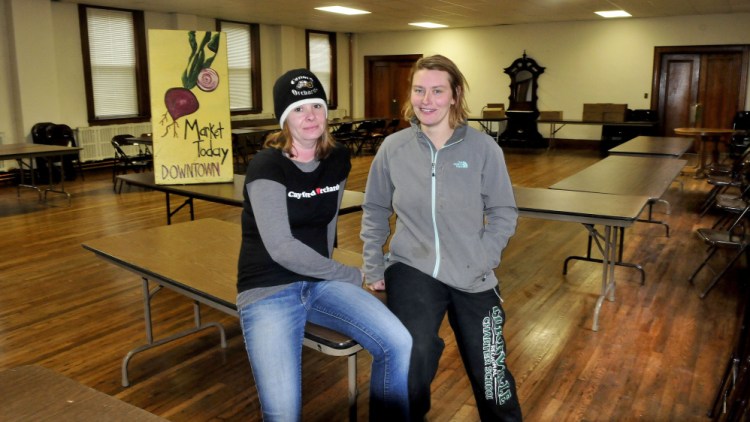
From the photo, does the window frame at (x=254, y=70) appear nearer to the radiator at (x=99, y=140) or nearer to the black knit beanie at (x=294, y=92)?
the radiator at (x=99, y=140)

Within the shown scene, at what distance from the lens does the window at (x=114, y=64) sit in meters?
10.7

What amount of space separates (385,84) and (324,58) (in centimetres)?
179

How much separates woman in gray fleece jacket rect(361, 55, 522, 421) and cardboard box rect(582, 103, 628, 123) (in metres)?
11.8

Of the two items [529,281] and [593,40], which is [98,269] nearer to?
[529,281]

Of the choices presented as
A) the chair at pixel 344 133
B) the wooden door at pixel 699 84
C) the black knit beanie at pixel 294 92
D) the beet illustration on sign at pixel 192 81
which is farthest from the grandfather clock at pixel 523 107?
the black knit beanie at pixel 294 92

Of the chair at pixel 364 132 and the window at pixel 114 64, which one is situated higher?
the window at pixel 114 64

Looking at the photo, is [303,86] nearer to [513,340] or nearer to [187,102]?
[513,340]

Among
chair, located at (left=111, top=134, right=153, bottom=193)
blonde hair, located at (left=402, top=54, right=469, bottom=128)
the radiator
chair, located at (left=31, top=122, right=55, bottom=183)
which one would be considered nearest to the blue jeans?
blonde hair, located at (left=402, top=54, right=469, bottom=128)

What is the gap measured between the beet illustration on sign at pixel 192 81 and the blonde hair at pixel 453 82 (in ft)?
7.89

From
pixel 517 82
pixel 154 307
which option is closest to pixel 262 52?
pixel 517 82

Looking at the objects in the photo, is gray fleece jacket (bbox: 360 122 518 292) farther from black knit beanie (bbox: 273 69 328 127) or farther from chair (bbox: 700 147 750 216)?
chair (bbox: 700 147 750 216)

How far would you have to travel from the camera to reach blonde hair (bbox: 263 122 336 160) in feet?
7.12

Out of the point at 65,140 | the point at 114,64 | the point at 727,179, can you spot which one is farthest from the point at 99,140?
the point at 727,179

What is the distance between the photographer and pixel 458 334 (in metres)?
2.26
